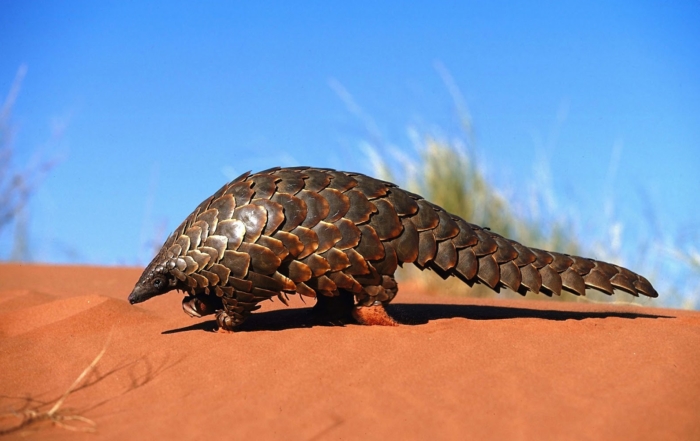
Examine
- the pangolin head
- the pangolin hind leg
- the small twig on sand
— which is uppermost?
the pangolin hind leg

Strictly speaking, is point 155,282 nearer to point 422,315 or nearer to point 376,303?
point 376,303

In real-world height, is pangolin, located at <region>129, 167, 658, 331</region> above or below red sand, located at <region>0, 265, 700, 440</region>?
above

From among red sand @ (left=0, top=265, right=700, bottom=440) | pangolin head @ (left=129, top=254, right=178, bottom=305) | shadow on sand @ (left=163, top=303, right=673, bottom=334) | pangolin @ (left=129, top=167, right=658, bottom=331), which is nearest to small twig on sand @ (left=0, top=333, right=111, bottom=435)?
red sand @ (left=0, top=265, right=700, bottom=440)

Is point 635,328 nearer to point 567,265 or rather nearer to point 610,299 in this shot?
point 567,265

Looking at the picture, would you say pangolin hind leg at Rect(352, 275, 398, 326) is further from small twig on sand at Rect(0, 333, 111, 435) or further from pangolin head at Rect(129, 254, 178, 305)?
small twig on sand at Rect(0, 333, 111, 435)

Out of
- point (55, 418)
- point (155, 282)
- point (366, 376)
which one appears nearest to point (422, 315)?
point (366, 376)

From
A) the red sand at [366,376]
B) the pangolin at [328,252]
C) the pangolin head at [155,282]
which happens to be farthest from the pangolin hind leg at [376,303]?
the pangolin head at [155,282]

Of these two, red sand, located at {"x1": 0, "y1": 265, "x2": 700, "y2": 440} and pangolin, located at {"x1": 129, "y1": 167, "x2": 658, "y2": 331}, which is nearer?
red sand, located at {"x1": 0, "y1": 265, "x2": 700, "y2": 440}
